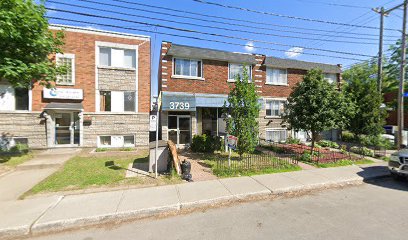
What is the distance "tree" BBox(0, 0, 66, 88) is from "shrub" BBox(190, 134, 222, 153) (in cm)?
803

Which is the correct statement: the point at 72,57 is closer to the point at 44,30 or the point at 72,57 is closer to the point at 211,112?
the point at 44,30

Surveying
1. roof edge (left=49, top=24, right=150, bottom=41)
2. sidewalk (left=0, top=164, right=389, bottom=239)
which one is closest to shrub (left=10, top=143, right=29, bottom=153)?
roof edge (left=49, top=24, right=150, bottom=41)

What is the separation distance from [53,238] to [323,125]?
1166cm

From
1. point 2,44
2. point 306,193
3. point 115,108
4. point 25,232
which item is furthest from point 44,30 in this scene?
point 306,193

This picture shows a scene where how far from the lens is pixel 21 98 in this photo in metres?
11.9

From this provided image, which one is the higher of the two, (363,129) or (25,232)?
(363,129)

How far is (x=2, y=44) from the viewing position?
7.04 metres

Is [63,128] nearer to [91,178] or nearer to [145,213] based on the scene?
[91,178]

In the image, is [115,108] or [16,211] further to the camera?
[115,108]

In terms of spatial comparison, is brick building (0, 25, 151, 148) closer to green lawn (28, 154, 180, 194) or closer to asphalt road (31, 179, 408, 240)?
green lawn (28, 154, 180, 194)

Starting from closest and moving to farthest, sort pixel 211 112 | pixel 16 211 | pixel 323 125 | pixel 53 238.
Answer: pixel 53 238 → pixel 16 211 → pixel 323 125 → pixel 211 112

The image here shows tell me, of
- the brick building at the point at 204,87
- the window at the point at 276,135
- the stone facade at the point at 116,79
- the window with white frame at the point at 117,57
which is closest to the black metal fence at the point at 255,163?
the brick building at the point at 204,87

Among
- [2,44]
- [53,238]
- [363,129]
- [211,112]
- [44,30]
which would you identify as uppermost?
[44,30]

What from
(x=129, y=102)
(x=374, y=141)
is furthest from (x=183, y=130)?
(x=374, y=141)
